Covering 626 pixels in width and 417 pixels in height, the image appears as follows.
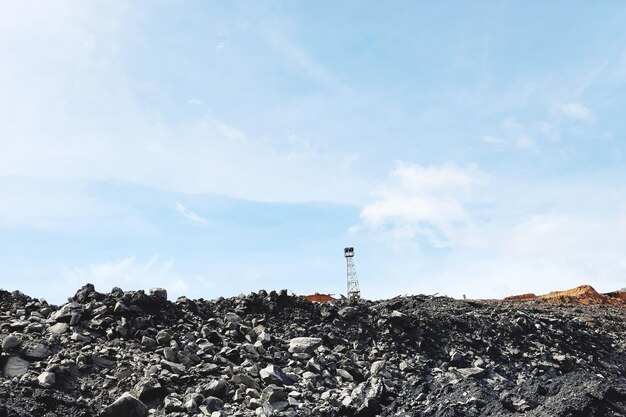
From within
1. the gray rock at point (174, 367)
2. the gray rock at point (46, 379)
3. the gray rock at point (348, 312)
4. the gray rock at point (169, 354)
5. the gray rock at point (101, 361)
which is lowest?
the gray rock at point (46, 379)

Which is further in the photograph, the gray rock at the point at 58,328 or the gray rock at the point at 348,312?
the gray rock at the point at 348,312

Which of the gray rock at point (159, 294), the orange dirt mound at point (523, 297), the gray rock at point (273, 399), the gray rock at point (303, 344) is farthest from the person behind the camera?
the orange dirt mound at point (523, 297)

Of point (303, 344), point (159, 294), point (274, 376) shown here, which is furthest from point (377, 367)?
point (159, 294)

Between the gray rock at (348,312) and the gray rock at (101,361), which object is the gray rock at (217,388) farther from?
the gray rock at (348,312)

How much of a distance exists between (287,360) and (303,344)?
619 millimetres

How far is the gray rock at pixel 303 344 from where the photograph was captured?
1238cm

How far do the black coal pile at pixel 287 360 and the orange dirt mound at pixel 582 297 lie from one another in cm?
1234

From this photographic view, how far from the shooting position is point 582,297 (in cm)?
2912

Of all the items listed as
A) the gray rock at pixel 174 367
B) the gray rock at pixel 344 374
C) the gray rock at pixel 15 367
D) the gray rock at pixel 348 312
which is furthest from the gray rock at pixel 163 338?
the gray rock at pixel 348 312

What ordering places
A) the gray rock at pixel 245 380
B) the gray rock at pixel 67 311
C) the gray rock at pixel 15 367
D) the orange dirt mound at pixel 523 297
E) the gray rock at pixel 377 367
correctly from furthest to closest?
the orange dirt mound at pixel 523 297 < the gray rock at pixel 67 311 < the gray rock at pixel 377 367 < the gray rock at pixel 245 380 < the gray rock at pixel 15 367

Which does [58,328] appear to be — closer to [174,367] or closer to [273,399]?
[174,367]

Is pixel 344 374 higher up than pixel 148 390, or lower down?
higher up

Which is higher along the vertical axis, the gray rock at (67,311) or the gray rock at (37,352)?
the gray rock at (67,311)

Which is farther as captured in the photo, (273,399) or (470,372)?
(470,372)
